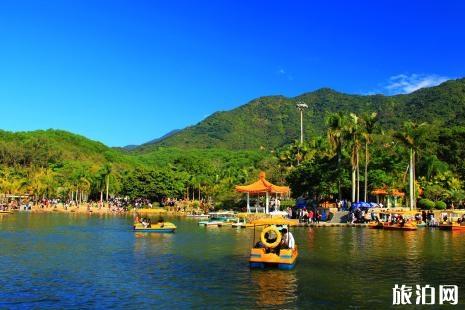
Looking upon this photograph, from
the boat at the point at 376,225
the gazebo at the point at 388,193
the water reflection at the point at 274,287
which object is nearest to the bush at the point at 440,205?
the gazebo at the point at 388,193

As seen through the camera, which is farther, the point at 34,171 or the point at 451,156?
the point at 34,171

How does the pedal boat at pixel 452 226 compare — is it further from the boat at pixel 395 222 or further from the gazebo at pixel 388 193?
the gazebo at pixel 388 193

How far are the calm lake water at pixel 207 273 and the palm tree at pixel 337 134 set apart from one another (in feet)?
95.1

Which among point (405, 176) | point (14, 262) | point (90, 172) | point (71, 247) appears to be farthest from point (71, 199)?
point (14, 262)

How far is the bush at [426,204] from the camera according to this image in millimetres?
64919

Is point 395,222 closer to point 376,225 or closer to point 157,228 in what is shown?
point 376,225

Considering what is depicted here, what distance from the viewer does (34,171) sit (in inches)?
4786

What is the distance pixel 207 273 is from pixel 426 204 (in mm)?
48197

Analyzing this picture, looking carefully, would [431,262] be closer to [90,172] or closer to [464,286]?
[464,286]

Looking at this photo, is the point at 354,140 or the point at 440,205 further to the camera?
the point at 354,140

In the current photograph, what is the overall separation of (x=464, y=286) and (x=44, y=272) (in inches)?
768

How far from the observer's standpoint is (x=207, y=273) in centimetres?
2473

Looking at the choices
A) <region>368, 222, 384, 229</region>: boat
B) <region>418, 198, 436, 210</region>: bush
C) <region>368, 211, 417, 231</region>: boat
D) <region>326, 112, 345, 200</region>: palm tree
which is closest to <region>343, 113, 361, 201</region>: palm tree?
<region>326, 112, 345, 200</region>: palm tree

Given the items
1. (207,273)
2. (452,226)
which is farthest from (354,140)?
(207,273)
